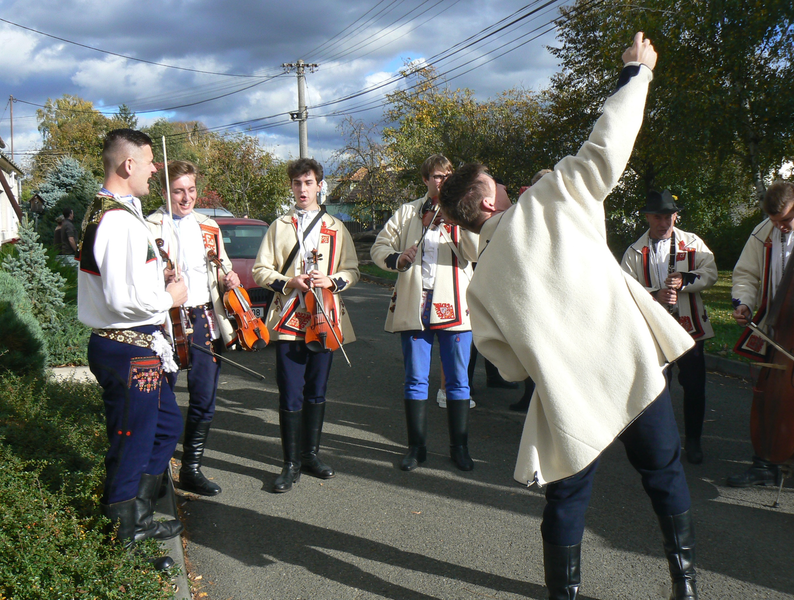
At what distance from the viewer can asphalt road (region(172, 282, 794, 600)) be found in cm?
308

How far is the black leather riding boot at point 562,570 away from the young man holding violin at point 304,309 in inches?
81.8

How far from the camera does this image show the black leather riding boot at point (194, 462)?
13.9 feet

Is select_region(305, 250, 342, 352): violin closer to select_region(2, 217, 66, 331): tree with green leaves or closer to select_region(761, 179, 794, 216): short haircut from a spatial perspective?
select_region(761, 179, 794, 216): short haircut

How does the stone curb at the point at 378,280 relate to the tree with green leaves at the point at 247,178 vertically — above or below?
below

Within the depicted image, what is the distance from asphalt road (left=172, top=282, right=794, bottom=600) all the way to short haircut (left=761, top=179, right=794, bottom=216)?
1740 mm

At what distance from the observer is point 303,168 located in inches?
171

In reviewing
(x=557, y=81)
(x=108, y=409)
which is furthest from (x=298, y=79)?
(x=108, y=409)

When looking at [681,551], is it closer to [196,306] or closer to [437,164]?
[437,164]

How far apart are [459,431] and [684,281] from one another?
1.91 metres

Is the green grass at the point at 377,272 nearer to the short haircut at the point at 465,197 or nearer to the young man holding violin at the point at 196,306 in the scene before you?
the young man holding violin at the point at 196,306

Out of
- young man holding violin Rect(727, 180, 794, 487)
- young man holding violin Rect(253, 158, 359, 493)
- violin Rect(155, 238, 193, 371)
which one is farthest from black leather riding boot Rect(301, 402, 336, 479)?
young man holding violin Rect(727, 180, 794, 487)

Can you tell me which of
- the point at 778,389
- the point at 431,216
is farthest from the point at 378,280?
the point at 778,389

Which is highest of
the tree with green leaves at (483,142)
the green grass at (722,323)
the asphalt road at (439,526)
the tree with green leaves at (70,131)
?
the tree with green leaves at (70,131)

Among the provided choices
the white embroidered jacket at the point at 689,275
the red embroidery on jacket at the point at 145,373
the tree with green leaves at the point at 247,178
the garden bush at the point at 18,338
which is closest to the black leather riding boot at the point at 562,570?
the red embroidery on jacket at the point at 145,373
